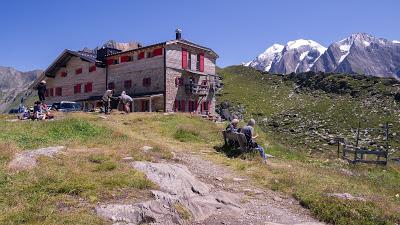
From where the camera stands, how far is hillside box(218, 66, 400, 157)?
70.7 m

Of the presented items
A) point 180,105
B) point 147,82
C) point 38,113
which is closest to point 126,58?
point 147,82

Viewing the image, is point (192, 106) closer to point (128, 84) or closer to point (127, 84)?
point (128, 84)

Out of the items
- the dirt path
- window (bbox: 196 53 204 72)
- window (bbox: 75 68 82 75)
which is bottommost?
the dirt path

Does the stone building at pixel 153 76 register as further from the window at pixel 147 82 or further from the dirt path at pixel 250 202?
the dirt path at pixel 250 202

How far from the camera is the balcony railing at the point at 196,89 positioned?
44.6m

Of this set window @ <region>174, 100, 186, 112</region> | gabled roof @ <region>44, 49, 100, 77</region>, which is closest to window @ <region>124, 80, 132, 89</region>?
gabled roof @ <region>44, 49, 100, 77</region>

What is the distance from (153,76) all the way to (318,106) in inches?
2437

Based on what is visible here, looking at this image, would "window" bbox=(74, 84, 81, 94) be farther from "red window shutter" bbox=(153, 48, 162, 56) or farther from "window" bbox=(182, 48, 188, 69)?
"window" bbox=(182, 48, 188, 69)

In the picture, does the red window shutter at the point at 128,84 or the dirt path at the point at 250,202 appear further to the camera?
the red window shutter at the point at 128,84

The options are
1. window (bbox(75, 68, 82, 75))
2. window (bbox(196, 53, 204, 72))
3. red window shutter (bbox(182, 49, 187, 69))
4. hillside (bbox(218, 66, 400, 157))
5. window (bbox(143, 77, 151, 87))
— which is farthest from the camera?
hillside (bbox(218, 66, 400, 157))

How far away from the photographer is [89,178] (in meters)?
11.7

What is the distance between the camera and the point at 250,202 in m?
11.8

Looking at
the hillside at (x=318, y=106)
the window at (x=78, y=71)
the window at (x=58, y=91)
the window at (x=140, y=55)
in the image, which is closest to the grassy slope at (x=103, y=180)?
the window at (x=140, y=55)

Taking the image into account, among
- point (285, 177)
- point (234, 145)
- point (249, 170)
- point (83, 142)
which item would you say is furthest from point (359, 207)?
point (83, 142)
